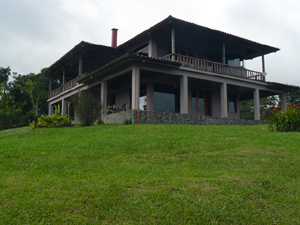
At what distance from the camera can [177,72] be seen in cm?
1781

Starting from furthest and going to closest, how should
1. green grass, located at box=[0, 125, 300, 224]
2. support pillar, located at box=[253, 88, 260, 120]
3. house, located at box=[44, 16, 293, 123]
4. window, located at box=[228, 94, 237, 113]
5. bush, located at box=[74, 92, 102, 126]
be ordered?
window, located at box=[228, 94, 237, 113], support pillar, located at box=[253, 88, 260, 120], house, located at box=[44, 16, 293, 123], bush, located at box=[74, 92, 102, 126], green grass, located at box=[0, 125, 300, 224]

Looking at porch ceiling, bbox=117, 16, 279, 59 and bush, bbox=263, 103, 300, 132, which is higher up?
porch ceiling, bbox=117, 16, 279, 59

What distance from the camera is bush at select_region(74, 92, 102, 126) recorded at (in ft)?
54.7

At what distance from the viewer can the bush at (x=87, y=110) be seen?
16.7 metres

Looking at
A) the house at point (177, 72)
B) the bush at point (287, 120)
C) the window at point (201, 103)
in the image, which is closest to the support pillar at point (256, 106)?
the house at point (177, 72)

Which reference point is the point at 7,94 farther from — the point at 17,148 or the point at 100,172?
the point at 100,172

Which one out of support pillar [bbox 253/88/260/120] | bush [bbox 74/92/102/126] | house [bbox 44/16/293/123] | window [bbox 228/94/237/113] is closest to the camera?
bush [bbox 74/92/102/126]

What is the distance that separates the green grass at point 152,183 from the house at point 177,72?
24.1 feet

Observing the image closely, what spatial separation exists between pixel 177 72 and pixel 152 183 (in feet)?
41.3

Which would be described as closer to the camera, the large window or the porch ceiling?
the porch ceiling

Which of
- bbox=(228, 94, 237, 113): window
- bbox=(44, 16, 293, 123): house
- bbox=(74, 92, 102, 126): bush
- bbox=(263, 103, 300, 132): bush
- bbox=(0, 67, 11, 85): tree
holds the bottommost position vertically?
bbox=(263, 103, 300, 132): bush

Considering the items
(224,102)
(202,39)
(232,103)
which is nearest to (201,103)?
(224,102)

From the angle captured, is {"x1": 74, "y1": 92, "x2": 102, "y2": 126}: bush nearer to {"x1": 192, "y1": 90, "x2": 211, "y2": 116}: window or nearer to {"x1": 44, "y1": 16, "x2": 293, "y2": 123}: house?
{"x1": 44, "y1": 16, "x2": 293, "y2": 123}: house

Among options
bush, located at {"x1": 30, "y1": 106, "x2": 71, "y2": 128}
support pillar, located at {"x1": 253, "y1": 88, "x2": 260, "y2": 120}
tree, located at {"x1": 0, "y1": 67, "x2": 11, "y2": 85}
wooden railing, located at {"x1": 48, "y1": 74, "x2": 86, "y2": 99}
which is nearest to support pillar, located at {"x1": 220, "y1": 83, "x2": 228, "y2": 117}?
support pillar, located at {"x1": 253, "y1": 88, "x2": 260, "y2": 120}
